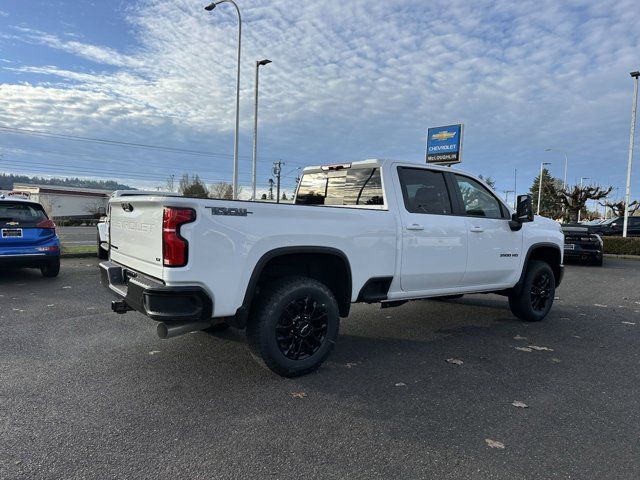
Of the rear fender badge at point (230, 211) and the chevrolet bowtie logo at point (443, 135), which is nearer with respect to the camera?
the rear fender badge at point (230, 211)

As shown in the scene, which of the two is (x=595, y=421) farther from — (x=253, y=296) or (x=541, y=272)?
(x=541, y=272)

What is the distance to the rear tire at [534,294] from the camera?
593 centimetres

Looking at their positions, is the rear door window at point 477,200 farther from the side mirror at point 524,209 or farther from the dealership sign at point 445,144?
the dealership sign at point 445,144

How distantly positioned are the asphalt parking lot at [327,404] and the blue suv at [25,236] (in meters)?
2.62

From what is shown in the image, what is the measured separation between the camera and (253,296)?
370 cm

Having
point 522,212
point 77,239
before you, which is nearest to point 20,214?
point 522,212

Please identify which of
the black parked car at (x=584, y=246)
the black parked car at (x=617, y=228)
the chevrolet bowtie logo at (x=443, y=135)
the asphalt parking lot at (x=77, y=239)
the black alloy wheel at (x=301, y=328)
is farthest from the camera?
the black parked car at (x=617, y=228)

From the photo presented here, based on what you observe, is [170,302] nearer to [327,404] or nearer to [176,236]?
[176,236]

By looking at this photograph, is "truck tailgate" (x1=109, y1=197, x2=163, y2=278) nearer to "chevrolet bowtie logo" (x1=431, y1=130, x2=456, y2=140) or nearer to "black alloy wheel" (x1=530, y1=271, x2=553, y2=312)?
"black alloy wheel" (x1=530, y1=271, x2=553, y2=312)

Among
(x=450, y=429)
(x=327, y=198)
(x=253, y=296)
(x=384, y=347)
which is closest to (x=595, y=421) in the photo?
(x=450, y=429)

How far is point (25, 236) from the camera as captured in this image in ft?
25.9

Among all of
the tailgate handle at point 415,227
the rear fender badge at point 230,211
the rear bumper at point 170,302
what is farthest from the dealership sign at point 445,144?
the rear bumper at point 170,302

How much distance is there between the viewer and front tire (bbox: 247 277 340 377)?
3.59 meters

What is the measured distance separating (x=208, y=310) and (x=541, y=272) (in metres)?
4.75
